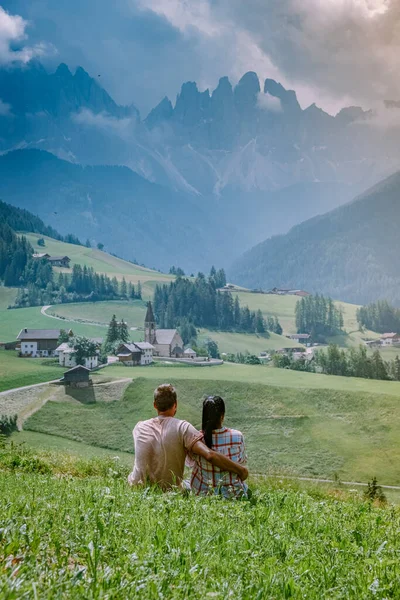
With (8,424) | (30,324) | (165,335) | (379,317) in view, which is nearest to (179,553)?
(8,424)

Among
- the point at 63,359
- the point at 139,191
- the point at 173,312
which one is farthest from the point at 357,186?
the point at 63,359

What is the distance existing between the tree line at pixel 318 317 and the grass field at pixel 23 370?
40.6 feet

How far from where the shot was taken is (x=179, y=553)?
1.82 m

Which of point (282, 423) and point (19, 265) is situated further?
point (19, 265)

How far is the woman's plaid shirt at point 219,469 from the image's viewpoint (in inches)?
157

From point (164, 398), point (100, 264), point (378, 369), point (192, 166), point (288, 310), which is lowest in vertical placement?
point (378, 369)

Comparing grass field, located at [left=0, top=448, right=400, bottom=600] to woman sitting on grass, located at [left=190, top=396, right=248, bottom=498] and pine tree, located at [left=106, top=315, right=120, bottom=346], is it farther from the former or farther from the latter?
pine tree, located at [left=106, top=315, right=120, bottom=346]

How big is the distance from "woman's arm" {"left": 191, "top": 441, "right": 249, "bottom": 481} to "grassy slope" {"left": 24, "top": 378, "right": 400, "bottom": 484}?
11.8 m

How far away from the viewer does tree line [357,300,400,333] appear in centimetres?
2622

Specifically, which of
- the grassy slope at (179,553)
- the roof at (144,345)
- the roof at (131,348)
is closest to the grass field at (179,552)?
the grassy slope at (179,553)

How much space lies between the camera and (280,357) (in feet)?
68.3

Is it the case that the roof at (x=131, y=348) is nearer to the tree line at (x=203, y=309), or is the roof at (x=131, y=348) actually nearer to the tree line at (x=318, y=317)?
the tree line at (x=203, y=309)

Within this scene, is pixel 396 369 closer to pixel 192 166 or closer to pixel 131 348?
pixel 131 348

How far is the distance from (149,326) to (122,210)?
311 feet
